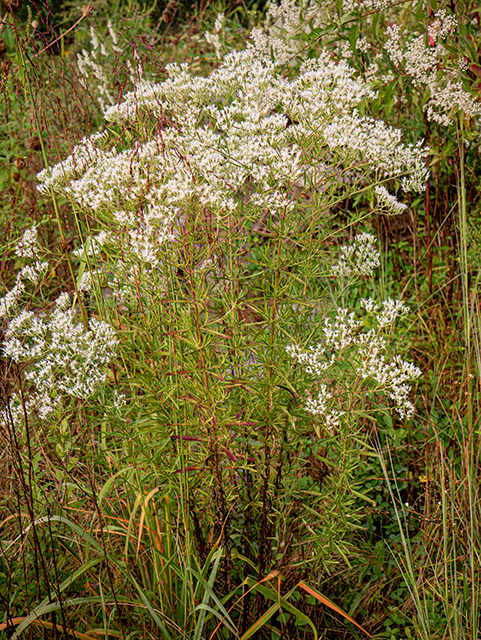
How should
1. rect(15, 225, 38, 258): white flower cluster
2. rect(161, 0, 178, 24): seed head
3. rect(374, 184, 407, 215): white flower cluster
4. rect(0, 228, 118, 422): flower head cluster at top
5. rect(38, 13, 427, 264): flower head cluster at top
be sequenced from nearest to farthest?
rect(38, 13, 427, 264): flower head cluster at top → rect(0, 228, 118, 422): flower head cluster at top → rect(374, 184, 407, 215): white flower cluster → rect(15, 225, 38, 258): white flower cluster → rect(161, 0, 178, 24): seed head

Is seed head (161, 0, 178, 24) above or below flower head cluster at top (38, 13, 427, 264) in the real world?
above

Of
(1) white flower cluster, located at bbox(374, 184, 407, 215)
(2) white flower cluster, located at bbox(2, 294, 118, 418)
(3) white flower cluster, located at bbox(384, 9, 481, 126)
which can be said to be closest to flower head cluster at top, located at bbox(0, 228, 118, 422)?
(2) white flower cluster, located at bbox(2, 294, 118, 418)

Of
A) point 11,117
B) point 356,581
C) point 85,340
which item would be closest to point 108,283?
point 85,340

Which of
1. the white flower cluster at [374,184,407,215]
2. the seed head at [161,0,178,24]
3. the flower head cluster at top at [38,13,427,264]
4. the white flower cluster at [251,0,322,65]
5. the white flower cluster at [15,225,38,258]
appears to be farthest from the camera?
the seed head at [161,0,178,24]

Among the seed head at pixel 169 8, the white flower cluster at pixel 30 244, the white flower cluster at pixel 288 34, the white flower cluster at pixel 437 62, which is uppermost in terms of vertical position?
the seed head at pixel 169 8

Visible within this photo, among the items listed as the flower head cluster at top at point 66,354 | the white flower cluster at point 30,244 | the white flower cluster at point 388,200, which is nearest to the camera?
the flower head cluster at top at point 66,354

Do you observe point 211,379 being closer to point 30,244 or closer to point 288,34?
point 30,244

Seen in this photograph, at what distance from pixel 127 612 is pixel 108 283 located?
119 centimetres

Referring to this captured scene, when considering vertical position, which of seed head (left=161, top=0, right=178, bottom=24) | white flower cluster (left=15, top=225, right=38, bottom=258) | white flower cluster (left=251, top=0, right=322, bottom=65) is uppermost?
seed head (left=161, top=0, right=178, bottom=24)

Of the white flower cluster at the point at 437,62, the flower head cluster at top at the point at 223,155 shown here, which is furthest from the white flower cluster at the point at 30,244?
the white flower cluster at the point at 437,62

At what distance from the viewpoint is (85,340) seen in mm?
1903

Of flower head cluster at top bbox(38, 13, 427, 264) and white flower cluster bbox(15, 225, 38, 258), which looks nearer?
flower head cluster at top bbox(38, 13, 427, 264)

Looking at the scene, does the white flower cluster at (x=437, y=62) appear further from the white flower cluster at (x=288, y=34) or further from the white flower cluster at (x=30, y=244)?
the white flower cluster at (x=30, y=244)

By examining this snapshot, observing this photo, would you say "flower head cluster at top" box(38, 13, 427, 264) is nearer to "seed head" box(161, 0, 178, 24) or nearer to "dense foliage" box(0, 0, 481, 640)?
"dense foliage" box(0, 0, 481, 640)
